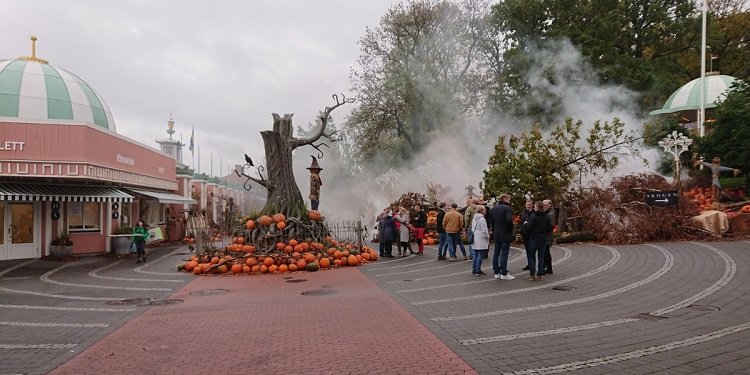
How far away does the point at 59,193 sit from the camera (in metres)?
16.9

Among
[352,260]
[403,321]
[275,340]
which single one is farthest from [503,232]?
[275,340]

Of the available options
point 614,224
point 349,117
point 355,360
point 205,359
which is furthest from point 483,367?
point 349,117

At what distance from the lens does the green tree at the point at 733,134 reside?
18.5 meters

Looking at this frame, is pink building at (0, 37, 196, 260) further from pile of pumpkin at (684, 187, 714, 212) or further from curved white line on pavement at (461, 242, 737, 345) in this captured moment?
pile of pumpkin at (684, 187, 714, 212)

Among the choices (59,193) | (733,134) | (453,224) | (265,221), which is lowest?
(453,224)

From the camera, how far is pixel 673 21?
107 ft

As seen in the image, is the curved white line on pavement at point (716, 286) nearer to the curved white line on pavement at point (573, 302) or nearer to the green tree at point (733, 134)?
the curved white line on pavement at point (573, 302)

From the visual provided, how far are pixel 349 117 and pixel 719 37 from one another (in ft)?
87.1

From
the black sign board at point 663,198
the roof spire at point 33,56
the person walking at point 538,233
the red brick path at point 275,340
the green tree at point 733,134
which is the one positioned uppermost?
the roof spire at point 33,56

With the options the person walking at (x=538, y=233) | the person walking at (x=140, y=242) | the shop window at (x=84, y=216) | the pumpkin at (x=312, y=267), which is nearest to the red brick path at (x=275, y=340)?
the person walking at (x=538, y=233)

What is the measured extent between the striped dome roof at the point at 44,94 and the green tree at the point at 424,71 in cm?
1738

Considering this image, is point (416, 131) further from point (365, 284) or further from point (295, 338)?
point (295, 338)

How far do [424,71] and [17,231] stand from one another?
83.6 ft

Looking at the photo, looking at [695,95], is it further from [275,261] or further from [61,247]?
[61,247]
